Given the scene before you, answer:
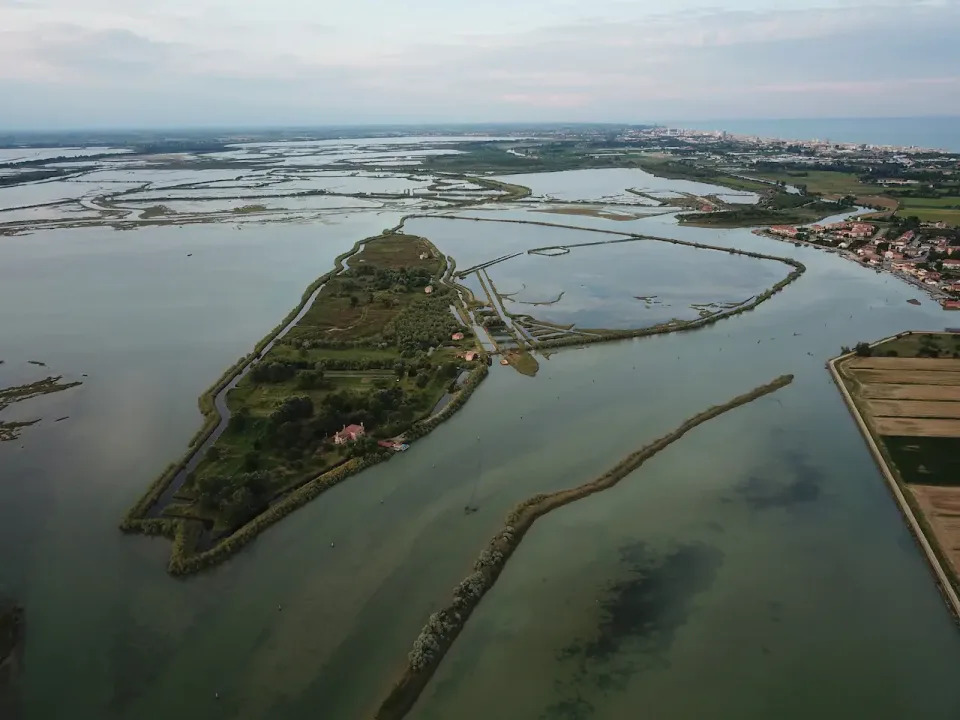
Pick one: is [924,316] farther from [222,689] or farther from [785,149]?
[785,149]

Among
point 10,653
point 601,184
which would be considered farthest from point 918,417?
point 601,184

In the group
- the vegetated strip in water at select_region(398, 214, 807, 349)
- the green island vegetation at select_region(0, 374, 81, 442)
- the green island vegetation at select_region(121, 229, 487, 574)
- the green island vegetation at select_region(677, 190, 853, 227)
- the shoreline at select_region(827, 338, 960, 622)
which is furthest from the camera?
the green island vegetation at select_region(677, 190, 853, 227)

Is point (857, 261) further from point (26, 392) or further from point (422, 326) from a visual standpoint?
point (26, 392)

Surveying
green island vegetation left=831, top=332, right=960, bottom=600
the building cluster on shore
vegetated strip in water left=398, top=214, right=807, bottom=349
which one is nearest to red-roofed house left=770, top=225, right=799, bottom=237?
the building cluster on shore

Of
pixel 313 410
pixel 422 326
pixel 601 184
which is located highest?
pixel 601 184

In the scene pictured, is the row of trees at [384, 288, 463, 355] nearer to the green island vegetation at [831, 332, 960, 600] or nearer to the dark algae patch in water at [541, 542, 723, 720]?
the dark algae patch in water at [541, 542, 723, 720]

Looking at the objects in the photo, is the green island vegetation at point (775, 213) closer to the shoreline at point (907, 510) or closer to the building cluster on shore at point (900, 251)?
the building cluster on shore at point (900, 251)
